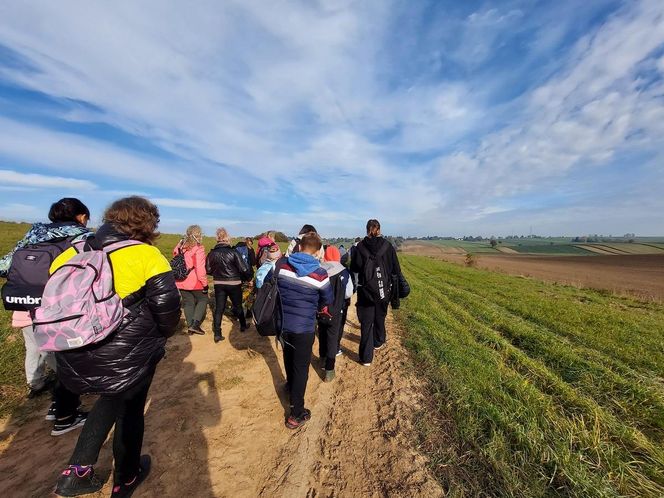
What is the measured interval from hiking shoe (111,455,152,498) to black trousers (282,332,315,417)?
1.53 meters

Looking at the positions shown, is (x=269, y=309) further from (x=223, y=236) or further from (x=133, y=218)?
(x=223, y=236)

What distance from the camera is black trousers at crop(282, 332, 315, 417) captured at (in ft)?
11.0

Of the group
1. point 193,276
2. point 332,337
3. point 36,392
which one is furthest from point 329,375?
point 36,392

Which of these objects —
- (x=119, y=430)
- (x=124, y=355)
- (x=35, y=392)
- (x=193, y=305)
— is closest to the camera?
(x=124, y=355)

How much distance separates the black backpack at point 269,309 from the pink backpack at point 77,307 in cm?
151

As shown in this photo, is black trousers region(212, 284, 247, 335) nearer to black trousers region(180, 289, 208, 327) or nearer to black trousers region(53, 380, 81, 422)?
black trousers region(180, 289, 208, 327)

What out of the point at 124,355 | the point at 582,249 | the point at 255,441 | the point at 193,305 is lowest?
the point at 582,249

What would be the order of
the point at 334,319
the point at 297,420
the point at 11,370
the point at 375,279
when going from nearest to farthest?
the point at 297,420 < the point at 11,370 < the point at 334,319 < the point at 375,279

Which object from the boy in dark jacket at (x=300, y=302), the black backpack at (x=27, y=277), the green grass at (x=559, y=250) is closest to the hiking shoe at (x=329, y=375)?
the boy in dark jacket at (x=300, y=302)

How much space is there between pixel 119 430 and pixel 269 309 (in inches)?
64.9

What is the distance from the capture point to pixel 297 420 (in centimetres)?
351

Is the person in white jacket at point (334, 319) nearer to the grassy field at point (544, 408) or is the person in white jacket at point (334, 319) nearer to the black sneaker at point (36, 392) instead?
the grassy field at point (544, 408)

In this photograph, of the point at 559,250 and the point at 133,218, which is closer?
the point at 133,218

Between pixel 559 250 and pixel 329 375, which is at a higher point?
pixel 329 375
